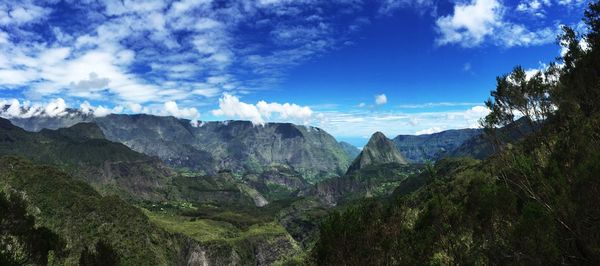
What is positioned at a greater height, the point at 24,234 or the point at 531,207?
the point at 531,207

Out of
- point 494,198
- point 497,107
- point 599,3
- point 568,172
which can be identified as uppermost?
point 599,3

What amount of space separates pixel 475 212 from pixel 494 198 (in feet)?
60.1

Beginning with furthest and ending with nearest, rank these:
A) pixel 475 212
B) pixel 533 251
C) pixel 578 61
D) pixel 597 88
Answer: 1. pixel 578 61
2. pixel 597 88
3. pixel 475 212
4. pixel 533 251

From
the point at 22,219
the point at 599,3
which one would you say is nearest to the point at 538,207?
the point at 22,219

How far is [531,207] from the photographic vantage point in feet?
83.4

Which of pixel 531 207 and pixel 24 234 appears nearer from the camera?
pixel 531 207

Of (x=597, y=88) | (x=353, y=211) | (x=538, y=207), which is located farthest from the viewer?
(x=597, y=88)

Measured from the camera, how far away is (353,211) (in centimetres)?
4691

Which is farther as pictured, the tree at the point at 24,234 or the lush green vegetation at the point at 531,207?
the tree at the point at 24,234

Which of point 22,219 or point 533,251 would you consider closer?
point 533,251

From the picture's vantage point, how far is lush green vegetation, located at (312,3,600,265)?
21203mm

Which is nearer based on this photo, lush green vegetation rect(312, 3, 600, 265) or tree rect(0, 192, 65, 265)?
lush green vegetation rect(312, 3, 600, 265)

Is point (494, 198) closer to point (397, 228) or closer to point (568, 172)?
point (397, 228)

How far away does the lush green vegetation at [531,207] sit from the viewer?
21.2 metres
